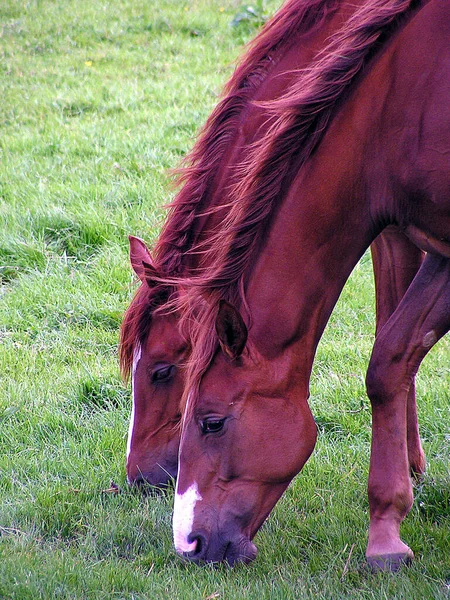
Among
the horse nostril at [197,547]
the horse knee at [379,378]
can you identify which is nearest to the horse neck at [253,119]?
the horse knee at [379,378]

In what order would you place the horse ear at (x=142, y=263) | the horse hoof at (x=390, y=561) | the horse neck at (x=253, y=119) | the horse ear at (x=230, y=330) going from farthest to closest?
the horse ear at (x=142, y=263)
the horse neck at (x=253, y=119)
the horse hoof at (x=390, y=561)
the horse ear at (x=230, y=330)

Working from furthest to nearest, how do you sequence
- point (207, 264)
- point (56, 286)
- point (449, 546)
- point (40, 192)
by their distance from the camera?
point (40, 192) < point (56, 286) < point (207, 264) < point (449, 546)

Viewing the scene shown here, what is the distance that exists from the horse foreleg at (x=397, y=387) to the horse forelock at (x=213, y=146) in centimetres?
99

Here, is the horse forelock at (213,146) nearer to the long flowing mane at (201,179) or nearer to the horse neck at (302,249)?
the long flowing mane at (201,179)

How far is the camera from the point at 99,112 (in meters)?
8.36

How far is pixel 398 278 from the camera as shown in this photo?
11.8 feet

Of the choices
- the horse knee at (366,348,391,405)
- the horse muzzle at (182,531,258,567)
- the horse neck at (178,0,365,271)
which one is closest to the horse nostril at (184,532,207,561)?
the horse muzzle at (182,531,258,567)

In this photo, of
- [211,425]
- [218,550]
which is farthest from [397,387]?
[218,550]

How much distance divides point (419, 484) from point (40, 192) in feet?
14.0

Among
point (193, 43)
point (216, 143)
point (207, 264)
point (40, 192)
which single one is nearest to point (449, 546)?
point (207, 264)

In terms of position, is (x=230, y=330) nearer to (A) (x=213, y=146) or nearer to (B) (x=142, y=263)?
(B) (x=142, y=263)

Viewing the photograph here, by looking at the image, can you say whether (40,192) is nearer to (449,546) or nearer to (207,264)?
(207,264)

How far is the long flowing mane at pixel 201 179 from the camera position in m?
3.57

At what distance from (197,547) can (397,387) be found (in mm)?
978
